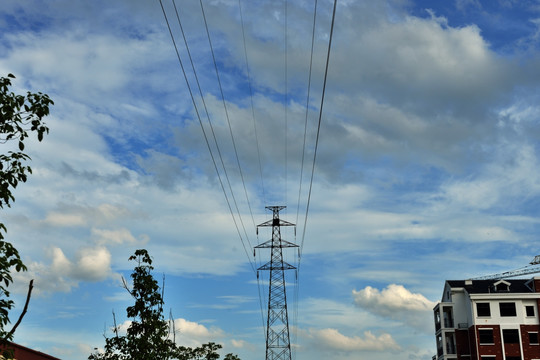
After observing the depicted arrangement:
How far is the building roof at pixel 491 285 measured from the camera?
73312mm

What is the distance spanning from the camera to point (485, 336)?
69.8m

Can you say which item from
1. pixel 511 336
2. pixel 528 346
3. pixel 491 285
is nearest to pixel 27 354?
pixel 511 336

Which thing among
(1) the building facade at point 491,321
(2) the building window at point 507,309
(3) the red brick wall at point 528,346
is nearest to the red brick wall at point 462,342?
(1) the building facade at point 491,321

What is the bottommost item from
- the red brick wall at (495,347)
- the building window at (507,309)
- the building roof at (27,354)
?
the building roof at (27,354)

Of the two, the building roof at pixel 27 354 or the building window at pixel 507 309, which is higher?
the building window at pixel 507 309

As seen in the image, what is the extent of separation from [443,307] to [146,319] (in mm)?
61242

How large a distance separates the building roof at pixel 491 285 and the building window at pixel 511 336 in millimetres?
5459

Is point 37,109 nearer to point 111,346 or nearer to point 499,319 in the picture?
point 111,346

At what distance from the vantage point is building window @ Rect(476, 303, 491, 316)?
2795 inches

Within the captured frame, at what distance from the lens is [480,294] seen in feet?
234

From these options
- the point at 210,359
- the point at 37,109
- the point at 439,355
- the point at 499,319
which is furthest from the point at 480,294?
the point at 37,109

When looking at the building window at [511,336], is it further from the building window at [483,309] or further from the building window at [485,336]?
the building window at [483,309]

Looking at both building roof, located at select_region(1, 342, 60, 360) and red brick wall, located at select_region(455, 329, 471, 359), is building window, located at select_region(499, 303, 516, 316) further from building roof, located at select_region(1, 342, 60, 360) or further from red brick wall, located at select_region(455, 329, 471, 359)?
building roof, located at select_region(1, 342, 60, 360)

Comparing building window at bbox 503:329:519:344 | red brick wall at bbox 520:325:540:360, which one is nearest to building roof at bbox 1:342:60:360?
building window at bbox 503:329:519:344
